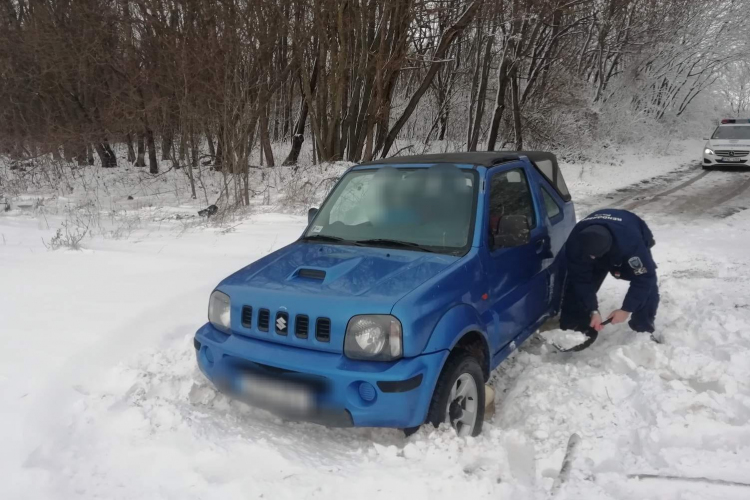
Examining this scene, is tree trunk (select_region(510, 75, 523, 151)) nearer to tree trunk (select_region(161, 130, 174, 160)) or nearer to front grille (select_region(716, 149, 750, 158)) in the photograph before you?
front grille (select_region(716, 149, 750, 158))

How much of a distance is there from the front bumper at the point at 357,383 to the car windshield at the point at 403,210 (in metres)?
0.90

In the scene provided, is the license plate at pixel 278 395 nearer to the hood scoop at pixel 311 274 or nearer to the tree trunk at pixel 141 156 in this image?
the hood scoop at pixel 311 274

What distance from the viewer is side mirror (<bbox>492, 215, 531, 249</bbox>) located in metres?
3.34

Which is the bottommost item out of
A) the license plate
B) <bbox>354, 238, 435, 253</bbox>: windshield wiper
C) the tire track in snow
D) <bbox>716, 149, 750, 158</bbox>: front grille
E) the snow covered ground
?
the snow covered ground

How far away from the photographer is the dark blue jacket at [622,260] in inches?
152

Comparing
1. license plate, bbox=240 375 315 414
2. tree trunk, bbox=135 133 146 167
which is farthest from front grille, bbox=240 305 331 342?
tree trunk, bbox=135 133 146 167

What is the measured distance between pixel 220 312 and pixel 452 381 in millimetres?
1407

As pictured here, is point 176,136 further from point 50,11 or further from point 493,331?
point 493,331

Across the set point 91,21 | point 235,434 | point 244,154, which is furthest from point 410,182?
point 91,21

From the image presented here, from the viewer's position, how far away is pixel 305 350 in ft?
9.14

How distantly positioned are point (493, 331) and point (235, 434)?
1619mm

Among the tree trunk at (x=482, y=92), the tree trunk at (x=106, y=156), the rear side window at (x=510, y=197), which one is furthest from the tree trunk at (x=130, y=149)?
the rear side window at (x=510, y=197)

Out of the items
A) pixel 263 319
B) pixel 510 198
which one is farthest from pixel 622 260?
pixel 263 319

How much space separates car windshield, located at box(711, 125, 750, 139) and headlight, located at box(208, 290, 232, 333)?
791 inches
